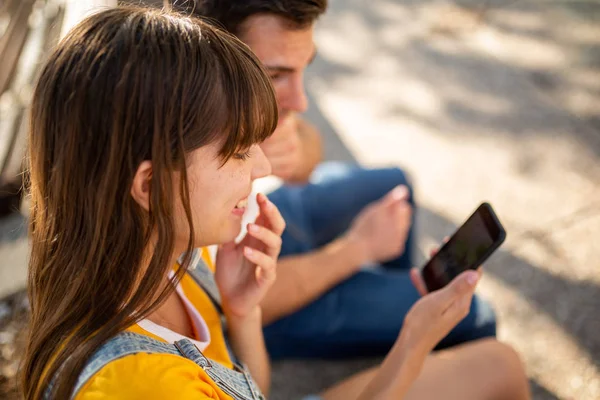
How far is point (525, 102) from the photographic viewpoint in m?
2.81

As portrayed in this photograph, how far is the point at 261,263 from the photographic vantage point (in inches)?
50.4

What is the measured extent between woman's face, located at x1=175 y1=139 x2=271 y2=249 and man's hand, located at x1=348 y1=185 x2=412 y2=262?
2.70 ft

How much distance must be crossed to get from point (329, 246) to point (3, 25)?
1518 mm

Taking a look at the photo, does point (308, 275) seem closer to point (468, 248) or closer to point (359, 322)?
point (359, 322)

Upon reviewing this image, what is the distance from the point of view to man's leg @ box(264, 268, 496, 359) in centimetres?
174

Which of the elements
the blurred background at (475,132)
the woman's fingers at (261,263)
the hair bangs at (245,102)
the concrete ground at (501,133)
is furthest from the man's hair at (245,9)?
the concrete ground at (501,133)

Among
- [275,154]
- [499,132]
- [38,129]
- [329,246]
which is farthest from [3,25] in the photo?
[499,132]

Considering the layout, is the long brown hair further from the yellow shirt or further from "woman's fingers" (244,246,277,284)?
"woman's fingers" (244,246,277,284)

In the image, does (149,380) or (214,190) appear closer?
(149,380)

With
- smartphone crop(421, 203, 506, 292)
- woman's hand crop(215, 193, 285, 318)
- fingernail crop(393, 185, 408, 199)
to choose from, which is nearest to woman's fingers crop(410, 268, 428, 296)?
smartphone crop(421, 203, 506, 292)

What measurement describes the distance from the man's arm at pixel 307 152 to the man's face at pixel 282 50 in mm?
520

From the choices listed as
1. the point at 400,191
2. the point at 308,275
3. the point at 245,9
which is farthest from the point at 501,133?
the point at 245,9

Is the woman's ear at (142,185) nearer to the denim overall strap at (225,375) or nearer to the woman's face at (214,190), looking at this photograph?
the woman's face at (214,190)

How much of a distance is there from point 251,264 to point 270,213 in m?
0.14
